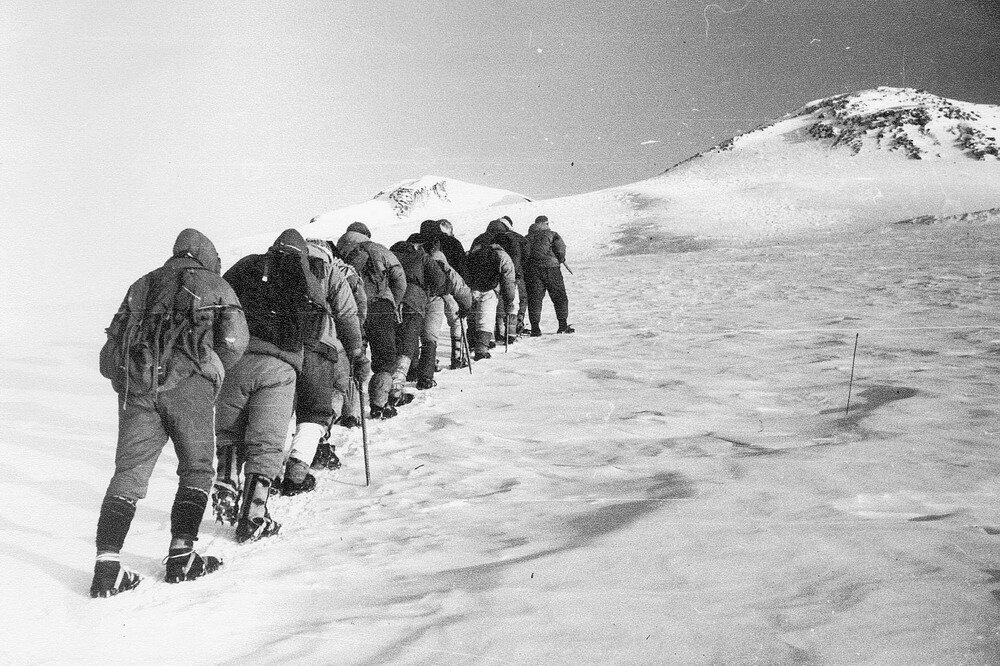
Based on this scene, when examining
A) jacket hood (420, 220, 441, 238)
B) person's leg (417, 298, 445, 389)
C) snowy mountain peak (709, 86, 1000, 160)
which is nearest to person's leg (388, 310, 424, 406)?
person's leg (417, 298, 445, 389)

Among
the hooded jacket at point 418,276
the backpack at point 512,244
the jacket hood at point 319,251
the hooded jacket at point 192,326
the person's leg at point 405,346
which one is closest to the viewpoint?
the hooded jacket at point 192,326

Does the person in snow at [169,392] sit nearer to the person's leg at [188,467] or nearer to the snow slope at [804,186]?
the person's leg at [188,467]

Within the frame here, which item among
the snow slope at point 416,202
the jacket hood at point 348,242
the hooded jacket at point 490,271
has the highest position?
the snow slope at point 416,202

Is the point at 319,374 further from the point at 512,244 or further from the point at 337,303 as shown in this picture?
the point at 512,244

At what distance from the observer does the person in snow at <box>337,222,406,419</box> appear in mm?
7570

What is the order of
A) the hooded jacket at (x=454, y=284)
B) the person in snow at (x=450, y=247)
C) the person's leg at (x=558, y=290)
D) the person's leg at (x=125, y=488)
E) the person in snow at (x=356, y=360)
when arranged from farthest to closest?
the person's leg at (x=558, y=290) → the person in snow at (x=450, y=247) → the hooded jacket at (x=454, y=284) → the person in snow at (x=356, y=360) → the person's leg at (x=125, y=488)

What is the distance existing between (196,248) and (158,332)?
0.58 metres

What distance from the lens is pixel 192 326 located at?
4164 mm

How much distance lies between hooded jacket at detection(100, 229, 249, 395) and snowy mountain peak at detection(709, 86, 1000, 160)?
165ft

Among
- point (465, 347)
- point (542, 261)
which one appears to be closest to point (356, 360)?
point (465, 347)

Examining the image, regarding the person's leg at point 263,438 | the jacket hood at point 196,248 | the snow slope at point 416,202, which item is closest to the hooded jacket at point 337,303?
the person's leg at point 263,438

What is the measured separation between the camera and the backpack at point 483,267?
34.8ft

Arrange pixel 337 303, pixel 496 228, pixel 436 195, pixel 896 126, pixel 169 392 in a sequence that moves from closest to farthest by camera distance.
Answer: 1. pixel 169 392
2. pixel 337 303
3. pixel 496 228
4. pixel 896 126
5. pixel 436 195

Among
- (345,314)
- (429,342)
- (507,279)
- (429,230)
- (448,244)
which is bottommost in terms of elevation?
(429,342)
